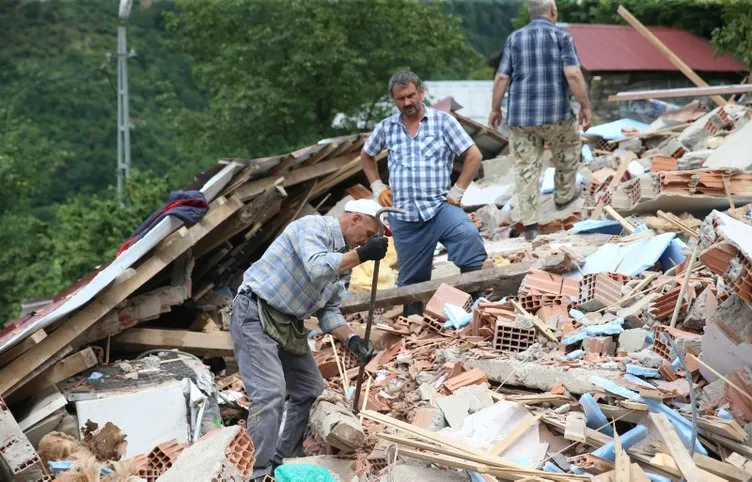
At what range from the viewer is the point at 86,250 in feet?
80.9

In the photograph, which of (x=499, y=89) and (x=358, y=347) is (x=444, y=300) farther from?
(x=499, y=89)

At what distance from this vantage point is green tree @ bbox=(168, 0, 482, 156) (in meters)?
27.6

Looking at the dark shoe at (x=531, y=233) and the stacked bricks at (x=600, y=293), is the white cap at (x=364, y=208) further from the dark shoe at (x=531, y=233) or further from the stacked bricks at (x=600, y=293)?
the dark shoe at (x=531, y=233)

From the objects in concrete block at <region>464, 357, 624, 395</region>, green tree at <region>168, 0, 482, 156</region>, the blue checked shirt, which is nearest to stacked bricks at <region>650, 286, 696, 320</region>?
concrete block at <region>464, 357, 624, 395</region>

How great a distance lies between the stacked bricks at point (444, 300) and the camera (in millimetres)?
7750

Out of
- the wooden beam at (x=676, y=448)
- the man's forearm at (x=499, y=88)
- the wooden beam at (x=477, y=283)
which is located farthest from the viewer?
the man's forearm at (x=499, y=88)

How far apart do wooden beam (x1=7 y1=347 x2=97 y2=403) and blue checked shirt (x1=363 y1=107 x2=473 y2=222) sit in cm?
254

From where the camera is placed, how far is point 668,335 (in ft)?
20.5

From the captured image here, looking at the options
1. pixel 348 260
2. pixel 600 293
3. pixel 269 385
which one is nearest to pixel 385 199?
pixel 600 293

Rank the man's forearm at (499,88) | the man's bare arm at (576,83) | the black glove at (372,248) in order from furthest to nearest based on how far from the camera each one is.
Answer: the man's forearm at (499,88), the man's bare arm at (576,83), the black glove at (372,248)

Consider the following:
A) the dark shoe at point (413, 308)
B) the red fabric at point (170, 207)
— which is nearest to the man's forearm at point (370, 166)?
the dark shoe at point (413, 308)

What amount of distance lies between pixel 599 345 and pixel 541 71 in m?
3.12

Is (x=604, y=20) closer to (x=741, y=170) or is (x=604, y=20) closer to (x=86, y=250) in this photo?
(x=86, y=250)

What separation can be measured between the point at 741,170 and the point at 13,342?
19.8 ft
